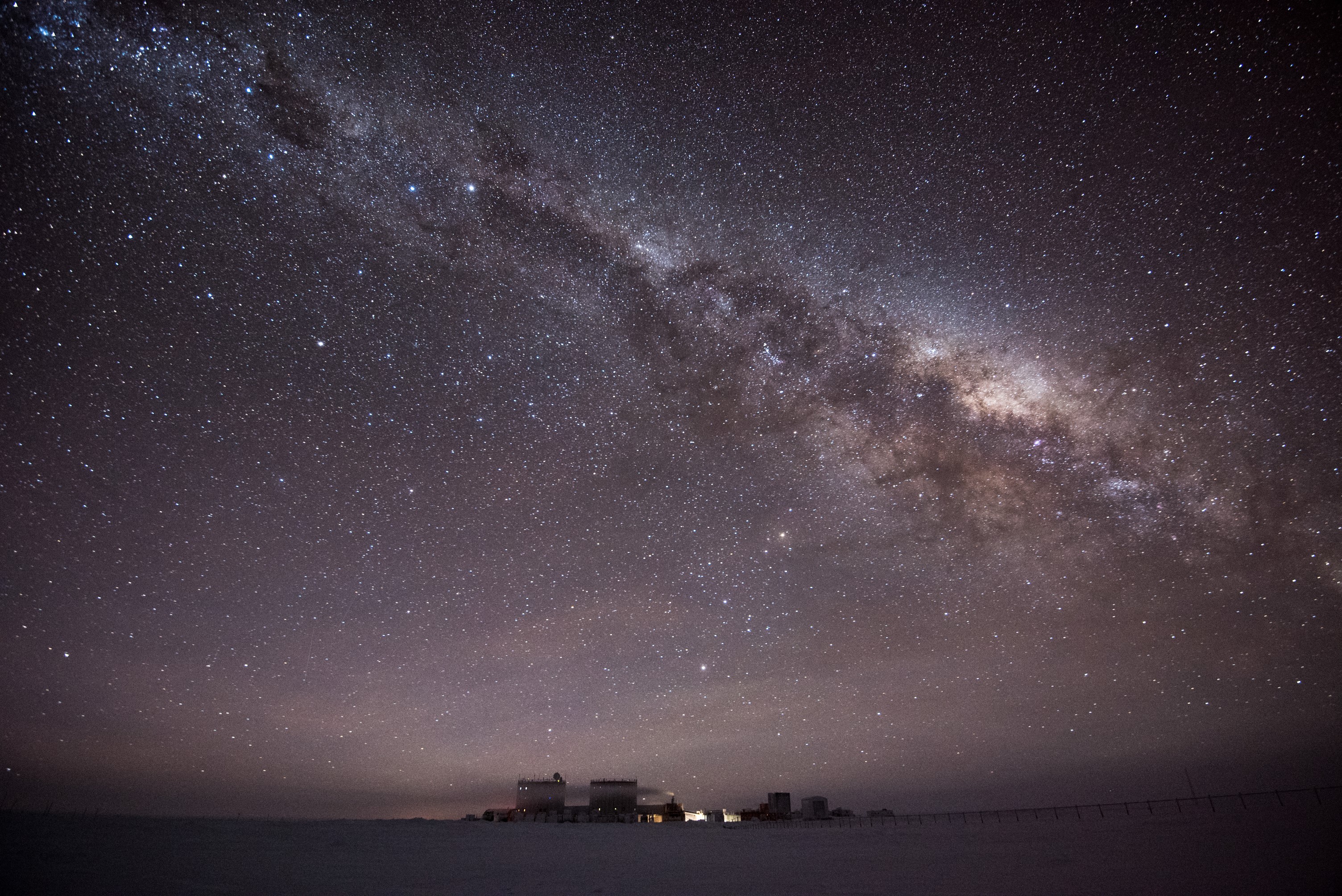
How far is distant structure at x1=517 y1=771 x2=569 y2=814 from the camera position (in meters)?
76.2

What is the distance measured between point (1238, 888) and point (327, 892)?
16778 millimetres

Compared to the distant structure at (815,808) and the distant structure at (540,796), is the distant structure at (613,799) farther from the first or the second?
the distant structure at (815,808)

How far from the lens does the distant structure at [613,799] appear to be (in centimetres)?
7212

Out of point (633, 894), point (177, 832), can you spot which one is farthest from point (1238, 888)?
point (177, 832)

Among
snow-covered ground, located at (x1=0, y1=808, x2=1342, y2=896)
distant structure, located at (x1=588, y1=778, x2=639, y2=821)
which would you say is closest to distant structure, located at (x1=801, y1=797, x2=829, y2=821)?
distant structure, located at (x1=588, y1=778, x2=639, y2=821)

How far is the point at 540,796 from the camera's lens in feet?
254

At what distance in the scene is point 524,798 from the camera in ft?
255

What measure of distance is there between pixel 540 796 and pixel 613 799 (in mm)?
10899

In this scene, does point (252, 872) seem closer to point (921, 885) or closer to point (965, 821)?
point (921, 885)

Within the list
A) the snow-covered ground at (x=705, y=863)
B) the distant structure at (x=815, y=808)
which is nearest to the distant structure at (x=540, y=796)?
the distant structure at (x=815, y=808)

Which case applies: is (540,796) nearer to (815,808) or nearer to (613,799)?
(613,799)

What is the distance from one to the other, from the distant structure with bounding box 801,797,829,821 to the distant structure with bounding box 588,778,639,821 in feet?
74.9

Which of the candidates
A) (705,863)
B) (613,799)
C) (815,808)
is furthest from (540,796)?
(705,863)

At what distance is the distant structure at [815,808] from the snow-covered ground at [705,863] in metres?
55.8
